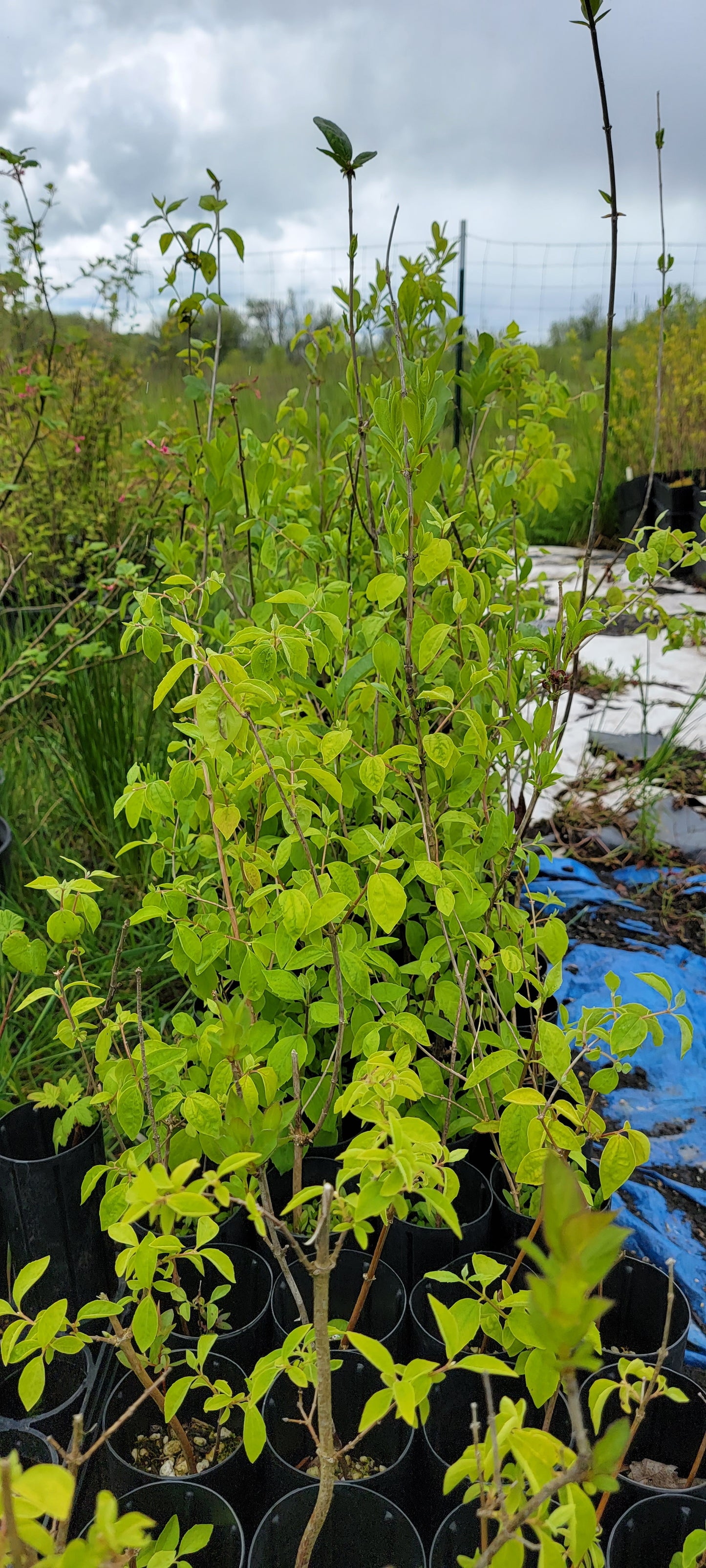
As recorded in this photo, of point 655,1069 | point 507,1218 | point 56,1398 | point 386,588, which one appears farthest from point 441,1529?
point 655,1069

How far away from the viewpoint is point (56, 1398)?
4.52 feet

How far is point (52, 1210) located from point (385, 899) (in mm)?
905

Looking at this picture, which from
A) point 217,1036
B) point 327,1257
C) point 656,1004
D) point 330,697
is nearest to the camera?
point 327,1257

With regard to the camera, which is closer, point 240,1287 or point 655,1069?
point 240,1287

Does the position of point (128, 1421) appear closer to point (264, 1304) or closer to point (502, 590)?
point (264, 1304)

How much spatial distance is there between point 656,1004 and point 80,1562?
2.06m

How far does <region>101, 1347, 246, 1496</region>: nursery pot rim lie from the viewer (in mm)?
1059

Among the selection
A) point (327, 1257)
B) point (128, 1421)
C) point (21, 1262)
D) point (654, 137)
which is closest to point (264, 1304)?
point (128, 1421)

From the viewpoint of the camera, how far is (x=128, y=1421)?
121cm

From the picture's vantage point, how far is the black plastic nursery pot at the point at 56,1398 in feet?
4.23

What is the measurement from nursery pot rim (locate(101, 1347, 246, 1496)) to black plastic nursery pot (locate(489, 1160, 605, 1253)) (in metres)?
0.41

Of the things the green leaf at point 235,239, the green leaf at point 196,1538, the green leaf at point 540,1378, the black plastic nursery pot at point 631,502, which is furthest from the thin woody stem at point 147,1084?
the black plastic nursery pot at point 631,502

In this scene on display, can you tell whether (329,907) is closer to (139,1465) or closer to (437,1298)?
(437,1298)

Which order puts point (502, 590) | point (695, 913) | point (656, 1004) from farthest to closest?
point (695, 913)
point (656, 1004)
point (502, 590)
